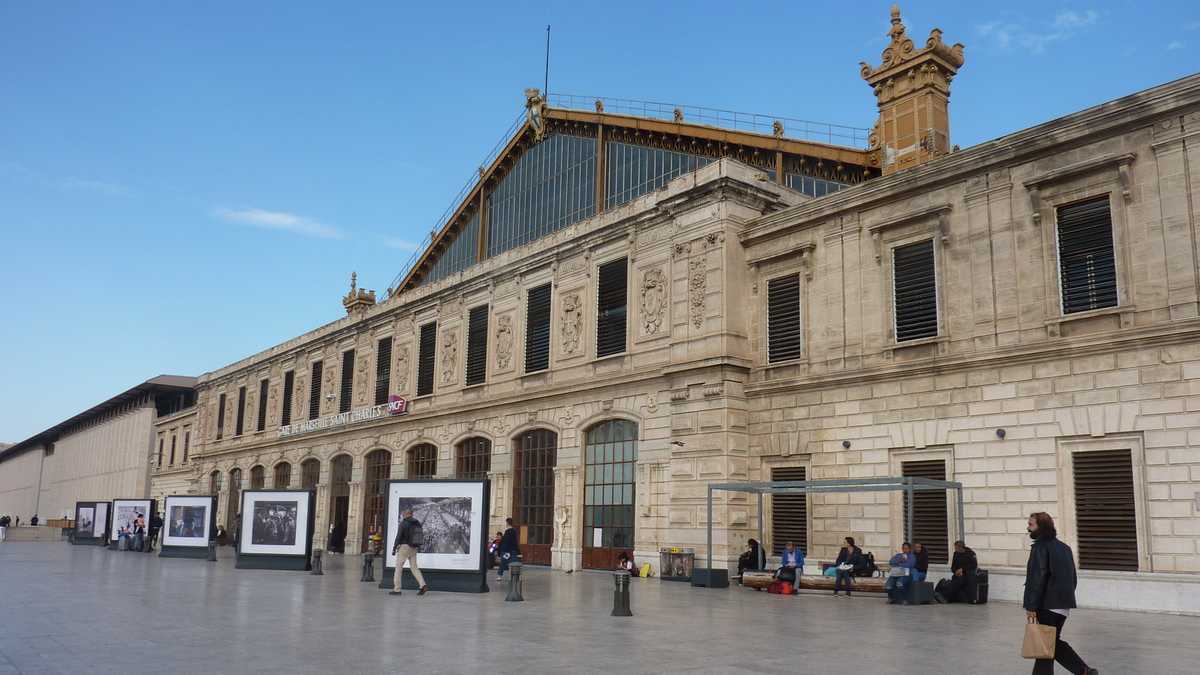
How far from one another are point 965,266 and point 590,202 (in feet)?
72.7

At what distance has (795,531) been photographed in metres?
25.3

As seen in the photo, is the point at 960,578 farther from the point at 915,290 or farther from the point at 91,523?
the point at 91,523

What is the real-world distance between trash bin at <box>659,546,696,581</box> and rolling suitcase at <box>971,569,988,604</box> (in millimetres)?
7849

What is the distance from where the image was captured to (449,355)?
39031 millimetres

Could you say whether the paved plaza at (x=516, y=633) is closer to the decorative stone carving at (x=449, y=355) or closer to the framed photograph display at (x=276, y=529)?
the framed photograph display at (x=276, y=529)

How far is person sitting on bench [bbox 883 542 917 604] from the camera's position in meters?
19.8

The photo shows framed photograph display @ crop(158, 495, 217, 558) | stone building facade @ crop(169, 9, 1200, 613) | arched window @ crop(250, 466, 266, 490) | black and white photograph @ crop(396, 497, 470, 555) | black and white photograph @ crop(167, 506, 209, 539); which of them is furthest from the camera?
arched window @ crop(250, 466, 266, 490)

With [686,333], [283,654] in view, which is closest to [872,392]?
[686,333]

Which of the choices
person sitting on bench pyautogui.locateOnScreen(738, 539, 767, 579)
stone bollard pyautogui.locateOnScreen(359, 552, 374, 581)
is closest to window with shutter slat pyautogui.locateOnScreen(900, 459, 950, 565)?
person sitting on bench pyautogui.locateOnScreen(738, 539, 767, 579)

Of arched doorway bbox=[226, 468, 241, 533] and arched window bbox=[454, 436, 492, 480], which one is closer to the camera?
arched window bbox=[454, 436, 492, 480]

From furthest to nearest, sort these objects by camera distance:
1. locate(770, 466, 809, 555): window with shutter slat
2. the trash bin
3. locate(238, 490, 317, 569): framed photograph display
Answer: locate(238, 490, 317, 569): framed photograph display, the trash bin, locate(770, 466, 809, 555): window with shutter slat

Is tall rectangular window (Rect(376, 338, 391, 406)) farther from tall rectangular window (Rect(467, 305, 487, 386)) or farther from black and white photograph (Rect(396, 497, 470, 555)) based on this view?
black and white photograph (Rect(396, 497, 470, 555))

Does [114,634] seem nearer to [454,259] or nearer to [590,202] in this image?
[590,202]

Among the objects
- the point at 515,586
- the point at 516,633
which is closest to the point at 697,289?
the point at 515,586
